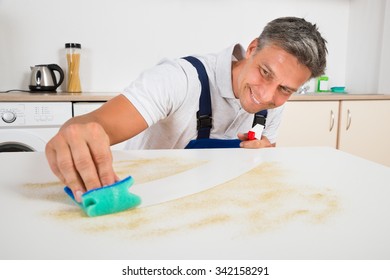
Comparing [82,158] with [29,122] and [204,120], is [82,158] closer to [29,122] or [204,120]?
Answer: [204,120]

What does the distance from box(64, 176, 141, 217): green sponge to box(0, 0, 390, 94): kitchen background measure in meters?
2.14

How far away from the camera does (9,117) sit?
6.32 feet

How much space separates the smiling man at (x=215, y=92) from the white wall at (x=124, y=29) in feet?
4.36

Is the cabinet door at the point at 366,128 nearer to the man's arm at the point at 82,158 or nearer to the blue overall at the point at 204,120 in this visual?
the blue overall at the point at 204,120

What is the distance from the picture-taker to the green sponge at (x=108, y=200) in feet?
1.76

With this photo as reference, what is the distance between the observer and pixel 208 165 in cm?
82

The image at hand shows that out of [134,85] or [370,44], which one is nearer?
[134,85]

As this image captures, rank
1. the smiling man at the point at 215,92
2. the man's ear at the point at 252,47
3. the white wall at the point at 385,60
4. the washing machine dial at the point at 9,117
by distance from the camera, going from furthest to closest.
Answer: the white wall at the point at 385,60 → the washing machine dial at the point at 9,117 → the man's ear at the point at 252,47 → the smiling man at the point at 215,92

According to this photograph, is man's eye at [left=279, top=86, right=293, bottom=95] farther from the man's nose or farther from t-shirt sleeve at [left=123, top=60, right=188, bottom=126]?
t-shirt sleeve at [left=123, top=60, right=188, bottom=126]

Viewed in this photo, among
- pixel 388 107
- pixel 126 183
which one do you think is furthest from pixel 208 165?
pixel 388 107

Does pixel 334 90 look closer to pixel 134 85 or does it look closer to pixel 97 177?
pixel 134 85

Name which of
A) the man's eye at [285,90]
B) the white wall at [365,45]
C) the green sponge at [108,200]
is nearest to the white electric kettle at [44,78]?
the man's eye at [285,90]

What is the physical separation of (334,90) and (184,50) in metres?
1.22

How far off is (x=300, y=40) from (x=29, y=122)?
1.48 m
